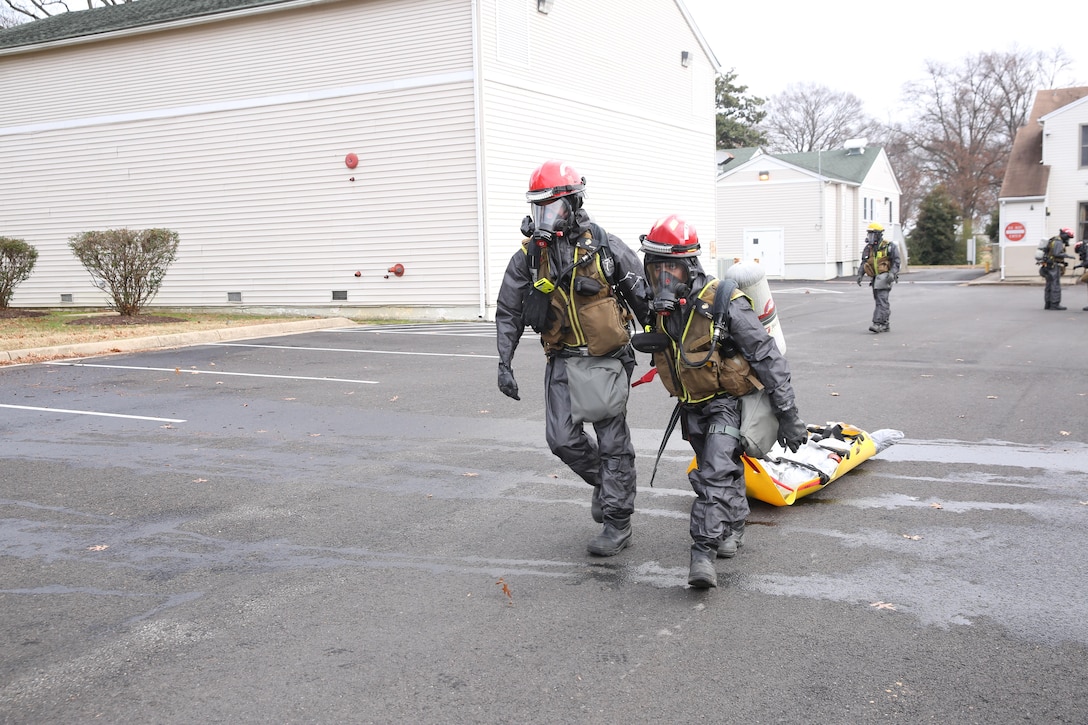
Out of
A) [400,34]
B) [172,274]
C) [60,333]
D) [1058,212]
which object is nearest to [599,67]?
[400,34]

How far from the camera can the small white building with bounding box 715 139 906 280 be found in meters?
43.7

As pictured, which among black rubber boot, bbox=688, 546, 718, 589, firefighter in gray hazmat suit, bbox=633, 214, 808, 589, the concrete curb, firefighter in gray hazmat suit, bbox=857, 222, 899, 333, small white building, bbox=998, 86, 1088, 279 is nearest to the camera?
black rubber boot, bbox=688, 546, 718, 589

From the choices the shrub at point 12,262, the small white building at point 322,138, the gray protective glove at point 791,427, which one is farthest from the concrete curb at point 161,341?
the gray protective glove at point 791,427

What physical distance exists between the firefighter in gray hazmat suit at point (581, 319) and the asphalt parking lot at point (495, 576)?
0.52 metres

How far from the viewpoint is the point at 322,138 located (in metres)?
21.8

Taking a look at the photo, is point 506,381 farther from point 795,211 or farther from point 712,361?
point 795,211

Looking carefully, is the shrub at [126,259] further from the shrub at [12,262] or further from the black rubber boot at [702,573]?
the black rubber boot at [702,573]

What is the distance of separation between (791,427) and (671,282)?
38.3 inches

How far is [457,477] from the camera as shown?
7.11 m

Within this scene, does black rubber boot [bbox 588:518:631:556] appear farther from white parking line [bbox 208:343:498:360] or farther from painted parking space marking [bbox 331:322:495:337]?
painted parking space marking [bbox 331:322:495:337]

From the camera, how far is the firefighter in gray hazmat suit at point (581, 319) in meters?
5.22

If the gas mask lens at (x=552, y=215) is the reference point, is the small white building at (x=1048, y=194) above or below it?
above

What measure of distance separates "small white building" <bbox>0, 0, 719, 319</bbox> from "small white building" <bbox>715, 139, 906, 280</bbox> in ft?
62.3

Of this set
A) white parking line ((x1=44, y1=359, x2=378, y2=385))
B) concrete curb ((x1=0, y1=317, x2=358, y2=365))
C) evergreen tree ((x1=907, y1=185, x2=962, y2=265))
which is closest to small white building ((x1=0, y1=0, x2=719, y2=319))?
concrete curb ((x1=0, y1=317, x2=358, y2=365))
